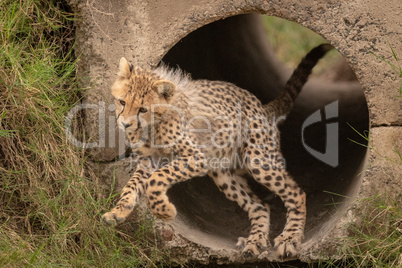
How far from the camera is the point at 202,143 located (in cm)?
494

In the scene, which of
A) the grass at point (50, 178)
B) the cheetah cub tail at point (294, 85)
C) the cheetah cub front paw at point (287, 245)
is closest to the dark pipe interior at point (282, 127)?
the cheetah cub front paw at point (287, 245)

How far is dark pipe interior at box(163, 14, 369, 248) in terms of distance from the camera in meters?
5.51

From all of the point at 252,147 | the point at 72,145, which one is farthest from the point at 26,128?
the point at 252,147

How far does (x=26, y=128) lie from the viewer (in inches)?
193

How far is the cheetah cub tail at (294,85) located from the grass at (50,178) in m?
1.36

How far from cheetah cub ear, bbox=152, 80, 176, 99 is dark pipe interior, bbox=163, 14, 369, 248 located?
1.04m

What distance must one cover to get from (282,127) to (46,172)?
9.22ft

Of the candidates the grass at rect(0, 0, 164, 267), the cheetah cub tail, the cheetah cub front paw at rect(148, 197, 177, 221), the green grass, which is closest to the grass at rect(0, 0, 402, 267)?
the grass at rect(0, 0, 164, 267)

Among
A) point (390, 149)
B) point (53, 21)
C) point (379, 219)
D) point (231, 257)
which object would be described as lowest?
point (231, 257)

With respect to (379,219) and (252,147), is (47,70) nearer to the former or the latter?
(252,147)

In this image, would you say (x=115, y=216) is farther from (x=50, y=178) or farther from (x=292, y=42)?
(x=292, y=42)

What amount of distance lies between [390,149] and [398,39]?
0.77 m

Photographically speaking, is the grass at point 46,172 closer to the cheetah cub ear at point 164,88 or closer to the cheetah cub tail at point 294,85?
the cheetah cub ear at point 164,88

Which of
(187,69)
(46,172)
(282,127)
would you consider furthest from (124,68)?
(282,127)
